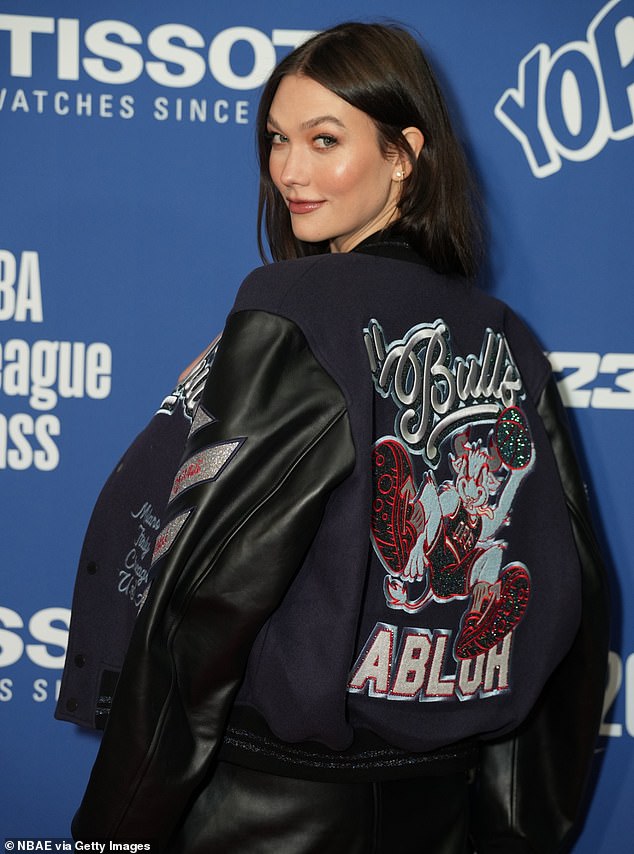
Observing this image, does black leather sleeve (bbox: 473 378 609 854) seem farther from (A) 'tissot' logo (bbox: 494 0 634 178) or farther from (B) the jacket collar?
(A) 'tissot' logo (bbox: 494 0 634 178)

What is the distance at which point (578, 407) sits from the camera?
5.74 feet

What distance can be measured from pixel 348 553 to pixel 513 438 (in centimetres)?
29

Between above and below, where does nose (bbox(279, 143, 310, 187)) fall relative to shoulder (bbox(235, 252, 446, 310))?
above

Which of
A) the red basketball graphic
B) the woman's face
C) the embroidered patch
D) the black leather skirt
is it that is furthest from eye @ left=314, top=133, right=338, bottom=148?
the black leather skirt

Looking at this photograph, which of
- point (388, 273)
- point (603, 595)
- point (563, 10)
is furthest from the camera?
point (563, 10)

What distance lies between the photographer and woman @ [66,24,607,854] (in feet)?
3.16

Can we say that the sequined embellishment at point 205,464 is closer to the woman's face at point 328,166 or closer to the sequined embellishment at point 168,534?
the sequined embellishment at point 168,534

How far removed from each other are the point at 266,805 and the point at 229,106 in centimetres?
115

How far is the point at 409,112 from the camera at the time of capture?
1.13 metres

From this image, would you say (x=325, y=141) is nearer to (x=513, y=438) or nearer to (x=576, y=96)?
(x=513, y=438)

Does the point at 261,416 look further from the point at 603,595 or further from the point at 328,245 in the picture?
the point at 603,595

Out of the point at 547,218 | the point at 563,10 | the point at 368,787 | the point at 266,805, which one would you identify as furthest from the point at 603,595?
the point at 563,10

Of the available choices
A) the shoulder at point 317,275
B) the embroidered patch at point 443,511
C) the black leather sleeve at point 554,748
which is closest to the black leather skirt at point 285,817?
the embroidered patch at point 443,511

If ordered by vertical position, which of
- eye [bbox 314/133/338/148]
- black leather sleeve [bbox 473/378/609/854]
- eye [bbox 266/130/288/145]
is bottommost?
black leather sleeve [bbox 473/378/609/854]
